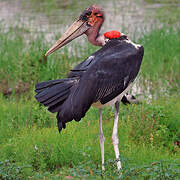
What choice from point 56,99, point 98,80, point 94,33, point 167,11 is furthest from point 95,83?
point 167,11

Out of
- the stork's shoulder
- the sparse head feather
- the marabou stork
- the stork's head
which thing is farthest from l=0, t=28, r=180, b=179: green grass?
the sparse head feather

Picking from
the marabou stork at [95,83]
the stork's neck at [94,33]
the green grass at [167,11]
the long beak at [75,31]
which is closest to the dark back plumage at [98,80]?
the marabou stork at [95,83]

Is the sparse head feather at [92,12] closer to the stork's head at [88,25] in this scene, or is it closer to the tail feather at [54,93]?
the stork's head at [88,25]

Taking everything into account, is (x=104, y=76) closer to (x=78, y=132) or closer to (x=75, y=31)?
(x=75, y=31)

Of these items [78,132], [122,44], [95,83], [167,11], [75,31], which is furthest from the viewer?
[167,11]

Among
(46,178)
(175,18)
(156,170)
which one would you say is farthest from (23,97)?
(175,18)

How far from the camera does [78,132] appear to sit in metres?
5.29

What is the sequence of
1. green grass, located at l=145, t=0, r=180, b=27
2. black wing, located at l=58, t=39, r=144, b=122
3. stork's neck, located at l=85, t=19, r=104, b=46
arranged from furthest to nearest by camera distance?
green grass, located at l=145, t=0, r=180, b=27 → stork's neck, located at l=85, t=19, r=104, b=46 → black wing, located at l=58, t=39, r=144, b=122

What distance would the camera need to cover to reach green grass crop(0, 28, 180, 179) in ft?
13.5

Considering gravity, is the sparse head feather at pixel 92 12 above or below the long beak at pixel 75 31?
above

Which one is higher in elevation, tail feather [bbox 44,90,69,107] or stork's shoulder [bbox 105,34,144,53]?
stork's shoulder [bbox 105,34,144,53]

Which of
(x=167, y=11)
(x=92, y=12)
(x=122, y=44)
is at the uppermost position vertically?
(x=92, y=12)

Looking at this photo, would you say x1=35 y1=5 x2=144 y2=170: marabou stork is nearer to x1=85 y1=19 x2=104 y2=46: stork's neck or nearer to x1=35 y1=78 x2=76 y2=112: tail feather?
x1=35 y1=78 x2=76 y2=112: tail feather

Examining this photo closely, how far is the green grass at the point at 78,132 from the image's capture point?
4102 millimetres
